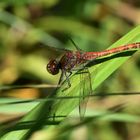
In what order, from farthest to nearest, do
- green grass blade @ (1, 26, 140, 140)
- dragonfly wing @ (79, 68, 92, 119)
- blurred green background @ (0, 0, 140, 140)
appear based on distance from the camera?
blurred green background @ (0, 0, 140, 140) < dragonfly wing @ (79, 68, 92, 119) < green grass blade @ (1, 26, 140, 140)

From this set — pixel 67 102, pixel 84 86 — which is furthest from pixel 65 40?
pixel 67 102

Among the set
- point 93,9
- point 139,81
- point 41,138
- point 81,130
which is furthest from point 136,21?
point 41,138

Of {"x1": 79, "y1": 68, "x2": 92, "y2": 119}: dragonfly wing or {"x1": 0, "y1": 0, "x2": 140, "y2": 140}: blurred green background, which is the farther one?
{"x1": 0, "y1": 0, "x2": 140, "y2": 140}: blurred green background

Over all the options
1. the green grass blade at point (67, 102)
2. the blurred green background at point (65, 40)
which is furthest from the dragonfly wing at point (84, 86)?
the blurred green background at point (65, 40)

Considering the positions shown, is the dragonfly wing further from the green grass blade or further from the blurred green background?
the blurred green background

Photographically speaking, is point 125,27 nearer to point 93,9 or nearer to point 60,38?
point 93,9

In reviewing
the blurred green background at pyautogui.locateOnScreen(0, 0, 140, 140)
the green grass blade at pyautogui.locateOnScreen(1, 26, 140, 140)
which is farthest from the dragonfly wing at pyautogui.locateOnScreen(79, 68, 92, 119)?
the blurred green background at pyautogui.locateOnScreen(0, 0, 140, 140)


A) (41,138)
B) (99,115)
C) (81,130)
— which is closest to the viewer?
(99,115)

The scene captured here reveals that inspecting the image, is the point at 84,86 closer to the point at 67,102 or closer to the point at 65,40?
the point at 67,102

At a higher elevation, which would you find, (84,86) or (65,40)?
(65,40)
